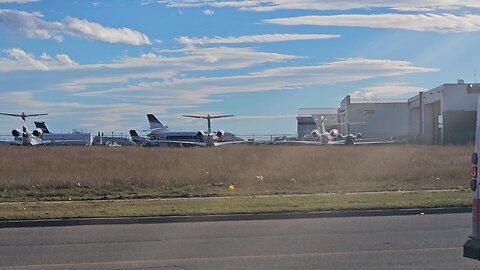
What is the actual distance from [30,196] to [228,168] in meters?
9.28

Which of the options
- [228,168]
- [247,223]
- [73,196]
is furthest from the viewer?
[228,168]

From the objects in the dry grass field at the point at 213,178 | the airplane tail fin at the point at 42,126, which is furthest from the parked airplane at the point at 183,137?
the dry grass field at the point at 213,178

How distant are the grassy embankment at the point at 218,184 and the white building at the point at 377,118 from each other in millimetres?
58192

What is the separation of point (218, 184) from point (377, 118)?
231 feet

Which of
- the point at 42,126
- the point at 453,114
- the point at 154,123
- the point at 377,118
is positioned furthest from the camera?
the point at 42,126

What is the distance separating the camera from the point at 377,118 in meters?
91.6

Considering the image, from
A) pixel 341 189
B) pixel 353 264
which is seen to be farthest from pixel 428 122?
pixel 353 264

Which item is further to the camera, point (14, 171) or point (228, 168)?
point (228, 168)

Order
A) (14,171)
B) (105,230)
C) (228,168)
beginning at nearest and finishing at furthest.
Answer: (105,230)
(14,171)
(228,168)

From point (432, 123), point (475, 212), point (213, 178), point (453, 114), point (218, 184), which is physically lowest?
point (218, 184)

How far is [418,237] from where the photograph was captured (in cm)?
1229

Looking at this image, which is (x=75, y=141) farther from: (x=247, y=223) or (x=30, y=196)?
(x=247, y=223)

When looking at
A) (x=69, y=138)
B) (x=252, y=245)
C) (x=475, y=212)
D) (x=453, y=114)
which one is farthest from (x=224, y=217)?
(x=69, y=138)

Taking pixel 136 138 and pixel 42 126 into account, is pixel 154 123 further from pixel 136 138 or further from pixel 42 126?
pixel 42 126
